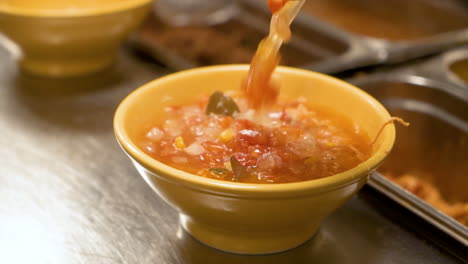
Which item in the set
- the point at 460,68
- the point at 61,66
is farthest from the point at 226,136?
the point at 460,68

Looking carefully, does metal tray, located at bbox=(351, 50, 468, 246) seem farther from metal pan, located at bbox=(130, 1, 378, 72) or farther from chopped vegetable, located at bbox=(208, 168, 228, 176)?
chopped vegetable, located at bbox=(208, 168, 228, 176)

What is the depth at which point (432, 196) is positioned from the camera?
1.66 metres

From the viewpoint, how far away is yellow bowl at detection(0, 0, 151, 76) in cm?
183

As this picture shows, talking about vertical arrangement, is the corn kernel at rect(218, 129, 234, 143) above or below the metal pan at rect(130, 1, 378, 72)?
above

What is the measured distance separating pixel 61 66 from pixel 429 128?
116 cm

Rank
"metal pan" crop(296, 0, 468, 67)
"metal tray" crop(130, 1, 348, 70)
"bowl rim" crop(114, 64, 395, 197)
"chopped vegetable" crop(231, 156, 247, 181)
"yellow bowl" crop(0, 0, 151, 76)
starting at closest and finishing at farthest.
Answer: "bowl rim" crop(114, 64, 395, 197) → "chopped vegetable" crop(231, 156, 247, 181) → "yellow bowl" crop(0, 0, 151, 76) → "metal tray" crop(130, 1, 348, 70) → "metal pan" crop(296, 0, 468, 67)

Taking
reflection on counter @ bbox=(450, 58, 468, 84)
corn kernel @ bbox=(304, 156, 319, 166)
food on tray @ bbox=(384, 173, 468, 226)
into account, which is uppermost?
corn kernel @ bbox=(304, 156, 319, 166)

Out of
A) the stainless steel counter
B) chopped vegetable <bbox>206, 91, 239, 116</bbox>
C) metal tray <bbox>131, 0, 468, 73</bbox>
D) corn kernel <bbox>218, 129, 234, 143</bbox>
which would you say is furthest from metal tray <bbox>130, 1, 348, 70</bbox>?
corn kernel <bbox>218, 129, 234, 143</bbox>

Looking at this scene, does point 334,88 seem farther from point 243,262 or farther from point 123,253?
point 123,253

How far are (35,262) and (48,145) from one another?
19.1 inches

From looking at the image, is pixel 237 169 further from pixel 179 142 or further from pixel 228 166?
pixel 179 142

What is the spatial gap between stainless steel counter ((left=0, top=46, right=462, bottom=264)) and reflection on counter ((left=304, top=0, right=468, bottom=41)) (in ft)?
4.30

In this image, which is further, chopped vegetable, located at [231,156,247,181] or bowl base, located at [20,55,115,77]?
bowl base, located at [20,55,115,77]

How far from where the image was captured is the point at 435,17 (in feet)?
8.58
